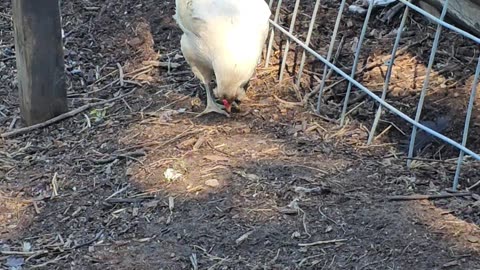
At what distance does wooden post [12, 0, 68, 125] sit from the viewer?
387cm

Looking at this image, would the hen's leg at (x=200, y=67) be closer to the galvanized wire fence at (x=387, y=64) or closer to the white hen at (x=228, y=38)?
the white hen at (x=228, y=38)

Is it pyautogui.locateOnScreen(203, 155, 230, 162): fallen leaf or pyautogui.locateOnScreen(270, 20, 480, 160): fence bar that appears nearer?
pyautogui.locateOnScreen(270, 20, 480, 160): fence bar

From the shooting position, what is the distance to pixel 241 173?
3.48m

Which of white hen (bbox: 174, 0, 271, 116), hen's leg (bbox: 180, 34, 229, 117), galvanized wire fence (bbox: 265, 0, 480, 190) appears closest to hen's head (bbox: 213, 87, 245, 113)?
white hen (bbox: 174, 0, 271, 116)

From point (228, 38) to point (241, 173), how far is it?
0.79m

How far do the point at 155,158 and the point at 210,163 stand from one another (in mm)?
269

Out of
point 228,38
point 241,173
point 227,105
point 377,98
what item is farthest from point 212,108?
point 377,98

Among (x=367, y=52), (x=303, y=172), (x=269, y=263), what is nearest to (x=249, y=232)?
(x=269, y=263)

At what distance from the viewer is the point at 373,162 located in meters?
3.55

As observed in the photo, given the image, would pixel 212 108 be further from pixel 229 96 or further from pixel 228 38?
pixel 228 38

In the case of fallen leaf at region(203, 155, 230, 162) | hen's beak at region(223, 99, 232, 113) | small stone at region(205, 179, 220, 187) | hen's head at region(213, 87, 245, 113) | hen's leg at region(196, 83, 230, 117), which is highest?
hen's head at region(213, 87, 245, 113)

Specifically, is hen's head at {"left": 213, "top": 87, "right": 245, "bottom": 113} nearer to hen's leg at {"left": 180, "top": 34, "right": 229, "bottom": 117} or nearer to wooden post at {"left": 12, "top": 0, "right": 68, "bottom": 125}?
hen's leg at {"left": 180, "top": 34, "right": 229, "bottom": 117}

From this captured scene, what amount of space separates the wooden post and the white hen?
0.69 m

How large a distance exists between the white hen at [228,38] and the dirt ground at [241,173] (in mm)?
229
